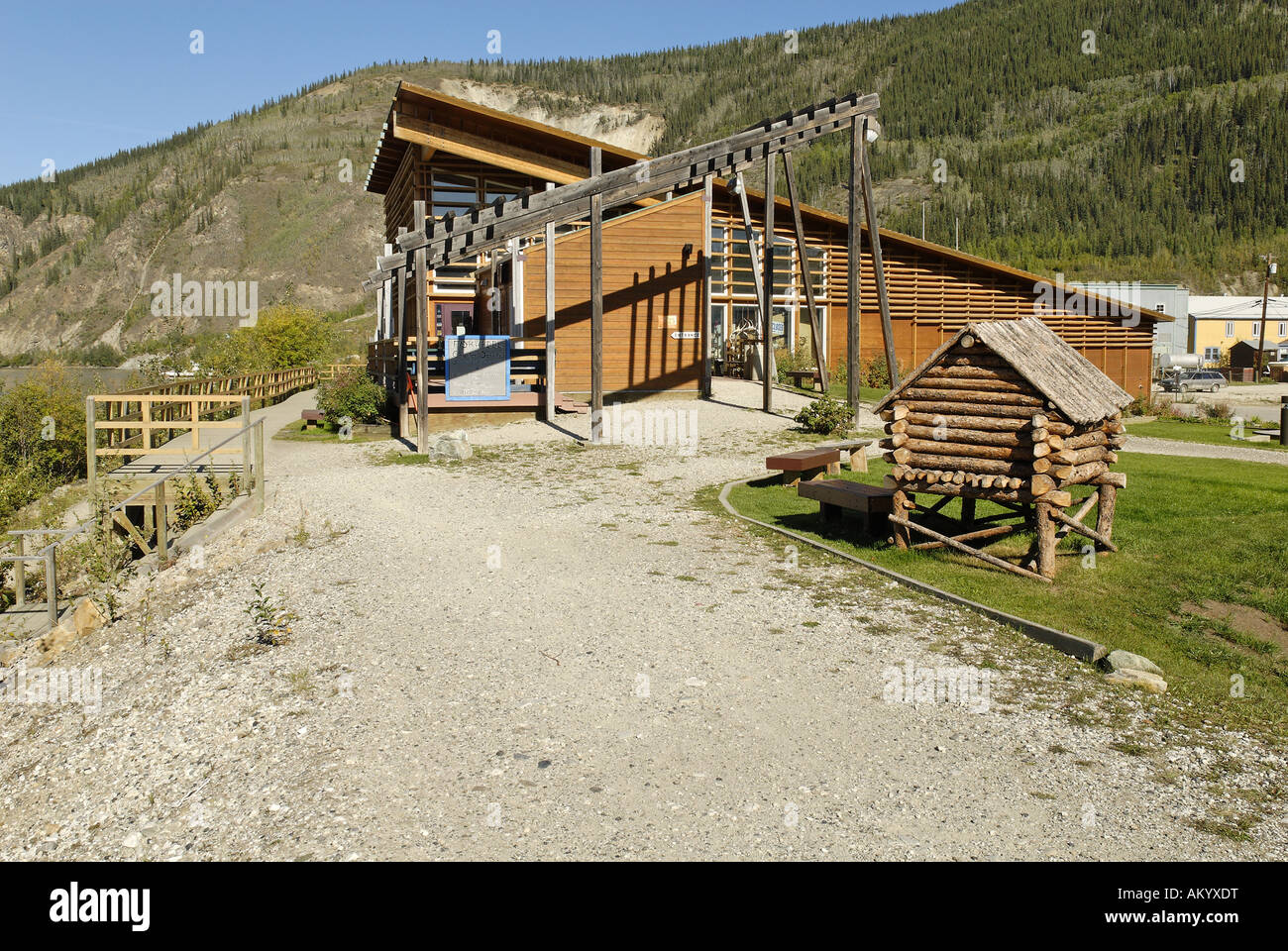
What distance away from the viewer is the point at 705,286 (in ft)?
82.4

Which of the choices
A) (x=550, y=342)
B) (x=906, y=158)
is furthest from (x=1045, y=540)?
(x=906, y=158)

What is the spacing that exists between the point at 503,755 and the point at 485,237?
15.3 metres

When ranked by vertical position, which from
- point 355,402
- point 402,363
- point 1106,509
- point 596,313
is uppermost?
point 596,313

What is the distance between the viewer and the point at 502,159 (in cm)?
2583

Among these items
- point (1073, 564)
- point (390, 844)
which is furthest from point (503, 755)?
point (1073, 564)

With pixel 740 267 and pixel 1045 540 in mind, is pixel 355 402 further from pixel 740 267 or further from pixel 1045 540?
pixel 1045 540

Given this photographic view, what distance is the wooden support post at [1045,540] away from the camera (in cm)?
898

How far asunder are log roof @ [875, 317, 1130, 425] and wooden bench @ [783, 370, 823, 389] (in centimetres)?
1454

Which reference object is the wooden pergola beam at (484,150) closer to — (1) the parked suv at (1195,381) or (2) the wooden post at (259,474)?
(2) the wooden post at (259,474)

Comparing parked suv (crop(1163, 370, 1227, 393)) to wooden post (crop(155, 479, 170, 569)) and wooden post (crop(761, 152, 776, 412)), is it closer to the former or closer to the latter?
wooden post (crop(761, 152, 776, 412))

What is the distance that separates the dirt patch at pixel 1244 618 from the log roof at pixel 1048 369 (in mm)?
1866

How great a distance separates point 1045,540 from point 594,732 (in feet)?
17.0
